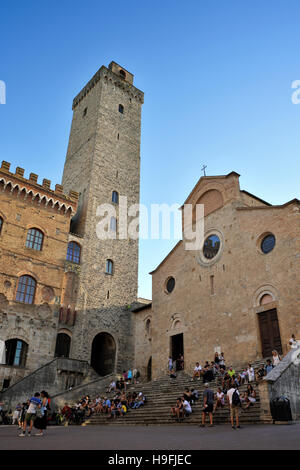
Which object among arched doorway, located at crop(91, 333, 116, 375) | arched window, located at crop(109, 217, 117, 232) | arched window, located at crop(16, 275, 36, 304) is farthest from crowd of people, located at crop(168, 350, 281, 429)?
arched window, located at crop(109, 217, 117, 232)

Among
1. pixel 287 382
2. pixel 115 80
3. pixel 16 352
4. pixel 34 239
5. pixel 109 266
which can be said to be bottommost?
pixel 287 382

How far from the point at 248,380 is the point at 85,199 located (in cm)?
1982

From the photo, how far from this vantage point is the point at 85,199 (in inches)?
1163

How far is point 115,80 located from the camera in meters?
36.0

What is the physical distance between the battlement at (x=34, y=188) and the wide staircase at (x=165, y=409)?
546 inches

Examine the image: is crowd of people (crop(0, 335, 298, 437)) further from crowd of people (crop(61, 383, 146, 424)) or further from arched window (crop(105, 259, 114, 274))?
arched window (crop(105, 259, 114, 274))

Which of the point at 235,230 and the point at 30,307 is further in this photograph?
the point at 30,307

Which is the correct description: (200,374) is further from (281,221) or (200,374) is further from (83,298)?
(83,298)

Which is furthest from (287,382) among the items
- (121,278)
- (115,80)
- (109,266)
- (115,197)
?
(115,80)

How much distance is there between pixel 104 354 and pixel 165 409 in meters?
14.0

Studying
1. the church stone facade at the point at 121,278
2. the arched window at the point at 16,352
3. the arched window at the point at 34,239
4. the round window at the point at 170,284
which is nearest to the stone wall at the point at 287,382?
the church stone facade at the point at 121,278

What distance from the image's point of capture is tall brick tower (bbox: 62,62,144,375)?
26438 millimetres

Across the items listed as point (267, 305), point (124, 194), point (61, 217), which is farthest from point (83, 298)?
point (267, 305)

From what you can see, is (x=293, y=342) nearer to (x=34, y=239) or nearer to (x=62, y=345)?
(x=62, y=345)
